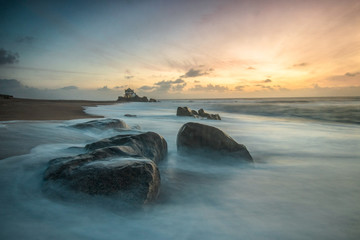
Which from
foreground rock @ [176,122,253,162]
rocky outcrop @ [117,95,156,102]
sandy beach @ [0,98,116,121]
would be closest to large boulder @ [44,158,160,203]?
foreground rock @ [176,122,253,162]

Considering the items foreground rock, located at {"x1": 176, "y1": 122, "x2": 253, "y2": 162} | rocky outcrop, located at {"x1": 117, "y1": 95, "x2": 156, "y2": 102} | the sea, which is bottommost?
the sea

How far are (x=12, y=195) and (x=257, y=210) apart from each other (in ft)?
8.58

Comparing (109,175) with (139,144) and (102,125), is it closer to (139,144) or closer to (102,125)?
(139,144)

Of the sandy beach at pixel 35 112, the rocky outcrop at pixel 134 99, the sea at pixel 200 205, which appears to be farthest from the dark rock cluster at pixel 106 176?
the rocky outcrop at pixel 134 99

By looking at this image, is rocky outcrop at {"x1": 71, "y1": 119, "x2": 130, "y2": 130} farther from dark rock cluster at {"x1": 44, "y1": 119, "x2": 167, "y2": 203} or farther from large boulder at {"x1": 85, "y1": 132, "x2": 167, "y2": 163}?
dark rock cluster at {"x1": 44, "y1": 119, "x2": 167, "y2": 203}

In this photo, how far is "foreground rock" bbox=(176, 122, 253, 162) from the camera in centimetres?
387

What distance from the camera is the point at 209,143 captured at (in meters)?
3.98

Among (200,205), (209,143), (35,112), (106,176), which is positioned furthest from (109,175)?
(35,112)

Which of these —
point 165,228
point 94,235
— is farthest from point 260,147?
point 94,235

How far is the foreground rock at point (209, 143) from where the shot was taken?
12.7 ft

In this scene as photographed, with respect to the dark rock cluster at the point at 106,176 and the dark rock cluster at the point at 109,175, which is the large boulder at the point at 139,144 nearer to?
the dark rock cluster at the point at 109,175

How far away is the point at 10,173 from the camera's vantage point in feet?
7.81

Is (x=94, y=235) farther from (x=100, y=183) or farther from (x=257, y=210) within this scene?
(x=257, y=210)

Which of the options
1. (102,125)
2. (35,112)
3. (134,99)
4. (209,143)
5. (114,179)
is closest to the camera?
(114,179)
